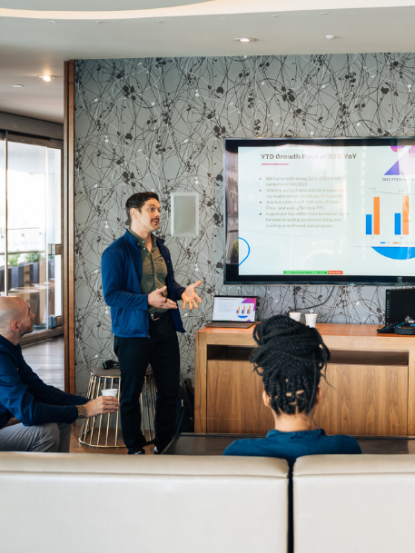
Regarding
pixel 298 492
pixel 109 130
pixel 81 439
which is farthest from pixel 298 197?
pixel 298 492

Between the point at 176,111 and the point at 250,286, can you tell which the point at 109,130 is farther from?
the point at 250,286

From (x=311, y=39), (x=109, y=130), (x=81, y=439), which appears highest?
(x=311, y=39)

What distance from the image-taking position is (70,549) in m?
1.43

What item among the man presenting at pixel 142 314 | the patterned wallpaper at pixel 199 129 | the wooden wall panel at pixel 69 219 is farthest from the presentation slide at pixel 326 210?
the wooden wall panel at pixel 69 219

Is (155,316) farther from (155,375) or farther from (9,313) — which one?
(9,313)

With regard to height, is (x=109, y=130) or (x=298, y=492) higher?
(x=109, y=130)

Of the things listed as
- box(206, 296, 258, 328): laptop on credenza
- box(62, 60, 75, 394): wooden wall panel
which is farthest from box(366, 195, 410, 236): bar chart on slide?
box(62, 60, 75, 394): wooden wall panel

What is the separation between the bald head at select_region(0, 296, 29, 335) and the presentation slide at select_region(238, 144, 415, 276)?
6.14 feet

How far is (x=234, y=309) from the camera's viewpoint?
3.89 m

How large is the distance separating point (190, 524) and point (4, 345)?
1.31 metres

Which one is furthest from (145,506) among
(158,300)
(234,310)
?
(234,310)

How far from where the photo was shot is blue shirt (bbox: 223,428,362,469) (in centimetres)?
154

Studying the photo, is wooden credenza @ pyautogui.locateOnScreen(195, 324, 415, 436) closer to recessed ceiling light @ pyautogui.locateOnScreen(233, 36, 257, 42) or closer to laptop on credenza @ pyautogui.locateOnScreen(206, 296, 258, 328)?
laptop on credenza @ pyautogui.locateOnScreen(206, 296, 258, 328)

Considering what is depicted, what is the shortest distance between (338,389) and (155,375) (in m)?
1.13
